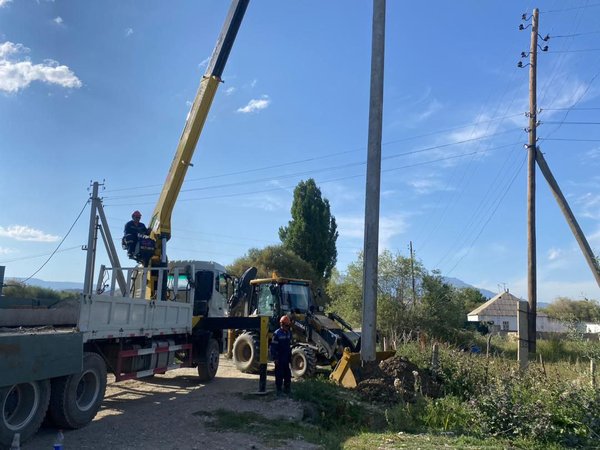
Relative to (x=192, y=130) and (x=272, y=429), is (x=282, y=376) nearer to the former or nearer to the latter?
(x=272, y=429)

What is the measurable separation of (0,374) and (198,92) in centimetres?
995

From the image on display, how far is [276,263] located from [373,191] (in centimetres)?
3007

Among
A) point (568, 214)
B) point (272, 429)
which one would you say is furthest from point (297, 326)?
point (568, 214)

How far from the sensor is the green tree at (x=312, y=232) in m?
48.2

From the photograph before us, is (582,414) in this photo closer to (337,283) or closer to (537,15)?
(537,15)

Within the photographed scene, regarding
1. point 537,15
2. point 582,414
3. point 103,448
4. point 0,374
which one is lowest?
point 103,448

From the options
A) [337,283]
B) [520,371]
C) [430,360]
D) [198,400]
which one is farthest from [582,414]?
[337,283]

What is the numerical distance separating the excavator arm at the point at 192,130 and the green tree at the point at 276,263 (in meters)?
27.6

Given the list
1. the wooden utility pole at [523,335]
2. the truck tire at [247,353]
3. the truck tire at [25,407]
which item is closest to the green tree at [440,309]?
the truck tire at [247,353]

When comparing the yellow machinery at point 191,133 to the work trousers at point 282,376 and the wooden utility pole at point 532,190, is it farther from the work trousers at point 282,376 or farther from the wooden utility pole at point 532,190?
the wooden utility pole at point 532,190

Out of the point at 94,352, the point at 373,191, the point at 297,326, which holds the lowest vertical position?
the point at 94,352

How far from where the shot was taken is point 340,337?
1494 cm

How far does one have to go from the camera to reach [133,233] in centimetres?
1265

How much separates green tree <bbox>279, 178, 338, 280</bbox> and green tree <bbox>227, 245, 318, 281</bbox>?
299 cm
